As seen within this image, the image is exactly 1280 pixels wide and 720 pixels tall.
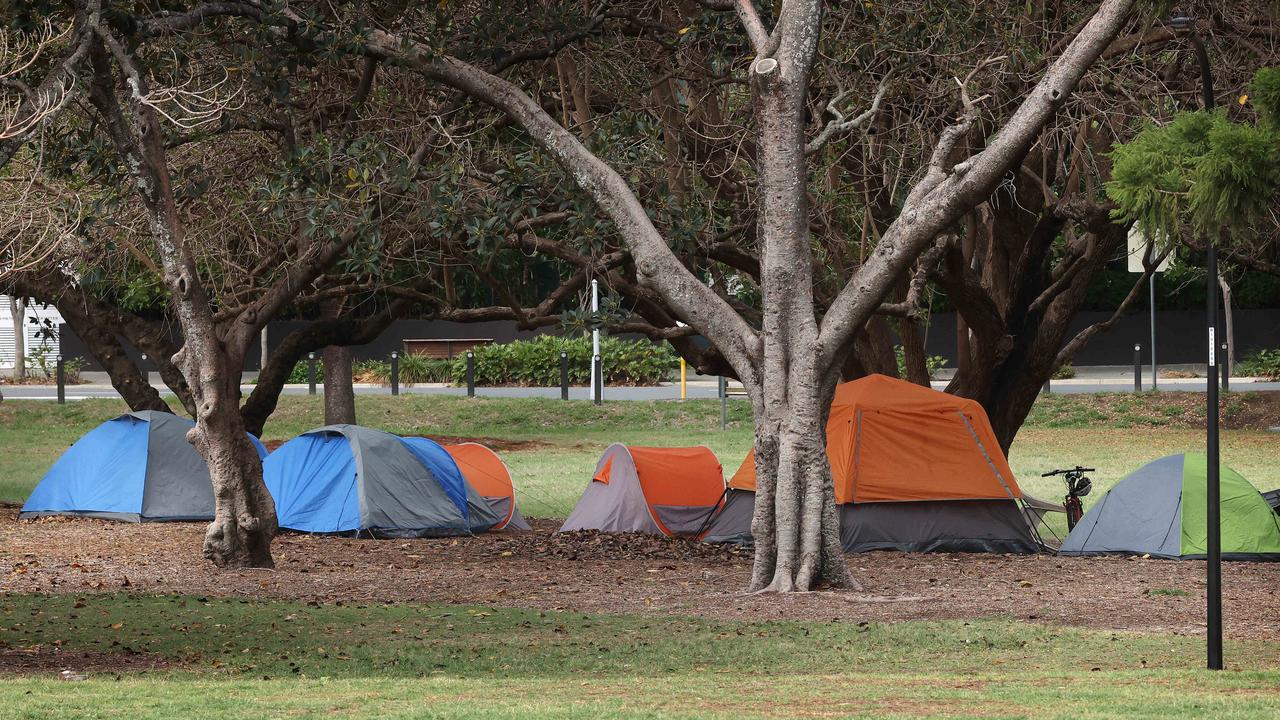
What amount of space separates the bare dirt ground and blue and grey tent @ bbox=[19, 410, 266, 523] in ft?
2.98

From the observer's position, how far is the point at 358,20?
40.0 feet

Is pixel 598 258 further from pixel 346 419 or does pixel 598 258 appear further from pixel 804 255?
pixel 346 419

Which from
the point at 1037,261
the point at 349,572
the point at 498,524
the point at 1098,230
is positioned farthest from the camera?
the point at 498,524

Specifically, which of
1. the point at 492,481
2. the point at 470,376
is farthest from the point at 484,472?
the point at 470,376

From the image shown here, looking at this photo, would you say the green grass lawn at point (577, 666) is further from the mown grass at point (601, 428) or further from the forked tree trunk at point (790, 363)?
the mown grass at point (601, 428)

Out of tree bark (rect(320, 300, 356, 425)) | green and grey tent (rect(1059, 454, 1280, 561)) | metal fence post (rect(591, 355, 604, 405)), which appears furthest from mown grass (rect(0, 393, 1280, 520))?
green and grey tent (rect(1059, 454, 1280, 561))

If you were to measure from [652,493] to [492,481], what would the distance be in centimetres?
220

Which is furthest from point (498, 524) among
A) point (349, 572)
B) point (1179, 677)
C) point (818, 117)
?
point (1179, 677)

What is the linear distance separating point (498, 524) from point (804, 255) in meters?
7.21

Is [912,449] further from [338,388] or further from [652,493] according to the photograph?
[338,388]

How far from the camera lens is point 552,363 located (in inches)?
1457

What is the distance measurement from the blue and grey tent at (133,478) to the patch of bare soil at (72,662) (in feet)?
26.9

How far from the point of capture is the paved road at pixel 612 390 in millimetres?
33656

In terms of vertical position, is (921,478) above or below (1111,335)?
below
